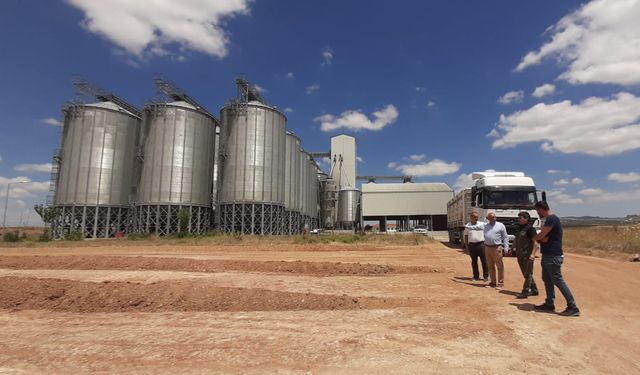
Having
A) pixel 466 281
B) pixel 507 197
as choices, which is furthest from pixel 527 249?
pixel 507 197

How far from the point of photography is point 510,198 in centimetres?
1877

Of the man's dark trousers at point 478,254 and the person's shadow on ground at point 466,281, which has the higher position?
the man's dark trousers at point 478,254

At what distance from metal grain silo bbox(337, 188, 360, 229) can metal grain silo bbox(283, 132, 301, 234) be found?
17.2 meters

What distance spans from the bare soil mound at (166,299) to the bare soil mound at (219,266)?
424cm

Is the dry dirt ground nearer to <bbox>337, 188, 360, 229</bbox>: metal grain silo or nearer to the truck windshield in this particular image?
the truck windshield

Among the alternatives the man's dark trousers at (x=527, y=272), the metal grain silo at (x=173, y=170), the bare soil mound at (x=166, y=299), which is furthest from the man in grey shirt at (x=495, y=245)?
the metal grain silo at (x=173, y=170)

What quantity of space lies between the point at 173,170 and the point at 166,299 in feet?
133

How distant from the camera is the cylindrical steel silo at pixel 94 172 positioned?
146 ft

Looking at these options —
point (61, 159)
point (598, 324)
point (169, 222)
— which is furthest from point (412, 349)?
point (61, 159)

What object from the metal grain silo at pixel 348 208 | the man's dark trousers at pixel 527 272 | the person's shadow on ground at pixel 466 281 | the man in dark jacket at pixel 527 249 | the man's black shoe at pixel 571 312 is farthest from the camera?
the metal grain silo at pixel 348 208

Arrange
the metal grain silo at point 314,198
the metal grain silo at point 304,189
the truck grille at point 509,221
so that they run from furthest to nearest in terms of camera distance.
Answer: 1. the metal grain silo at point 314,198
2. the metal grain silo at point 304,189
3. the truck grille at point 509,221

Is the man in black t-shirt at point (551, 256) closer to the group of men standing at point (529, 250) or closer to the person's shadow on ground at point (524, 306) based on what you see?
the group of men standing at point (529, 250)

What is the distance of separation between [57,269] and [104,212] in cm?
3666

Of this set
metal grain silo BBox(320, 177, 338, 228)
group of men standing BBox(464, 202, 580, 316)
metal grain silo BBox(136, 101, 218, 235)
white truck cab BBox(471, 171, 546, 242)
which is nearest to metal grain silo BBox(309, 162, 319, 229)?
metal grain silo BBox(320, 177, 338, 228)
